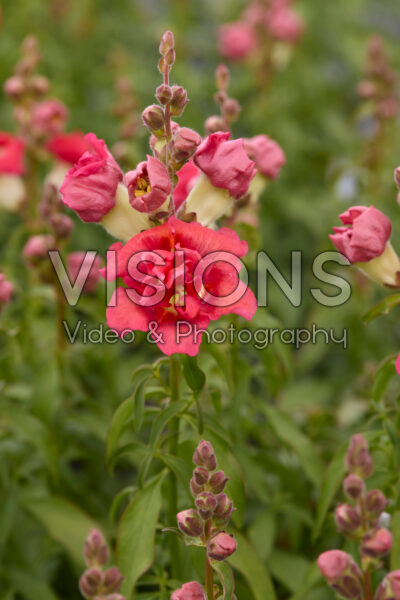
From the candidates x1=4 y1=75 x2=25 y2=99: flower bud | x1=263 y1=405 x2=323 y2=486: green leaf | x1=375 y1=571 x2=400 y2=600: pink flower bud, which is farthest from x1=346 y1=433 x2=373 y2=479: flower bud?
x1=4 y1=75 x2=25 y2=99: flower bud

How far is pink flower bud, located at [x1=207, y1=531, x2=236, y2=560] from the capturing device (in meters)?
0.92

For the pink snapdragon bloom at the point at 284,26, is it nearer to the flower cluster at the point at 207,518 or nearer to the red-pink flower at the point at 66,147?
the red-pink flower at the point at 66,147

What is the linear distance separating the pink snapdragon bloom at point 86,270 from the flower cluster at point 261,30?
168 cm

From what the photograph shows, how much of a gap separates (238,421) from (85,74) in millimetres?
2523

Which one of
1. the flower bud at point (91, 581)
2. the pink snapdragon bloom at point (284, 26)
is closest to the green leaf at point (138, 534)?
the flower bud at point (91, 581)

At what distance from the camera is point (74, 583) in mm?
1687

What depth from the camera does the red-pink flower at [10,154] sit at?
1974 millimetres

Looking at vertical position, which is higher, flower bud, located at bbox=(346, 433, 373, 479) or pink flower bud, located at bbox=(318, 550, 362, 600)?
flower bud, located at bbox=(346, 433, 373, 479)

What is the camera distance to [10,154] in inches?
78.0

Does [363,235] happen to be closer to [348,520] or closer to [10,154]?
[348,520]

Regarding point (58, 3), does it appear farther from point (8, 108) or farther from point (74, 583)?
point (74, 583)

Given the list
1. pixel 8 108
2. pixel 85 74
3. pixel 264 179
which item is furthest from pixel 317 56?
pixel 264 179

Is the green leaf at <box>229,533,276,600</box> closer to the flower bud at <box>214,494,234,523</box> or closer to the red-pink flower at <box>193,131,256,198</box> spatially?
the flower bud at <box>214,494,234,523</box>

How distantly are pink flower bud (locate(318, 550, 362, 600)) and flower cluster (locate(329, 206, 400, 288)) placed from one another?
46 centimetres
